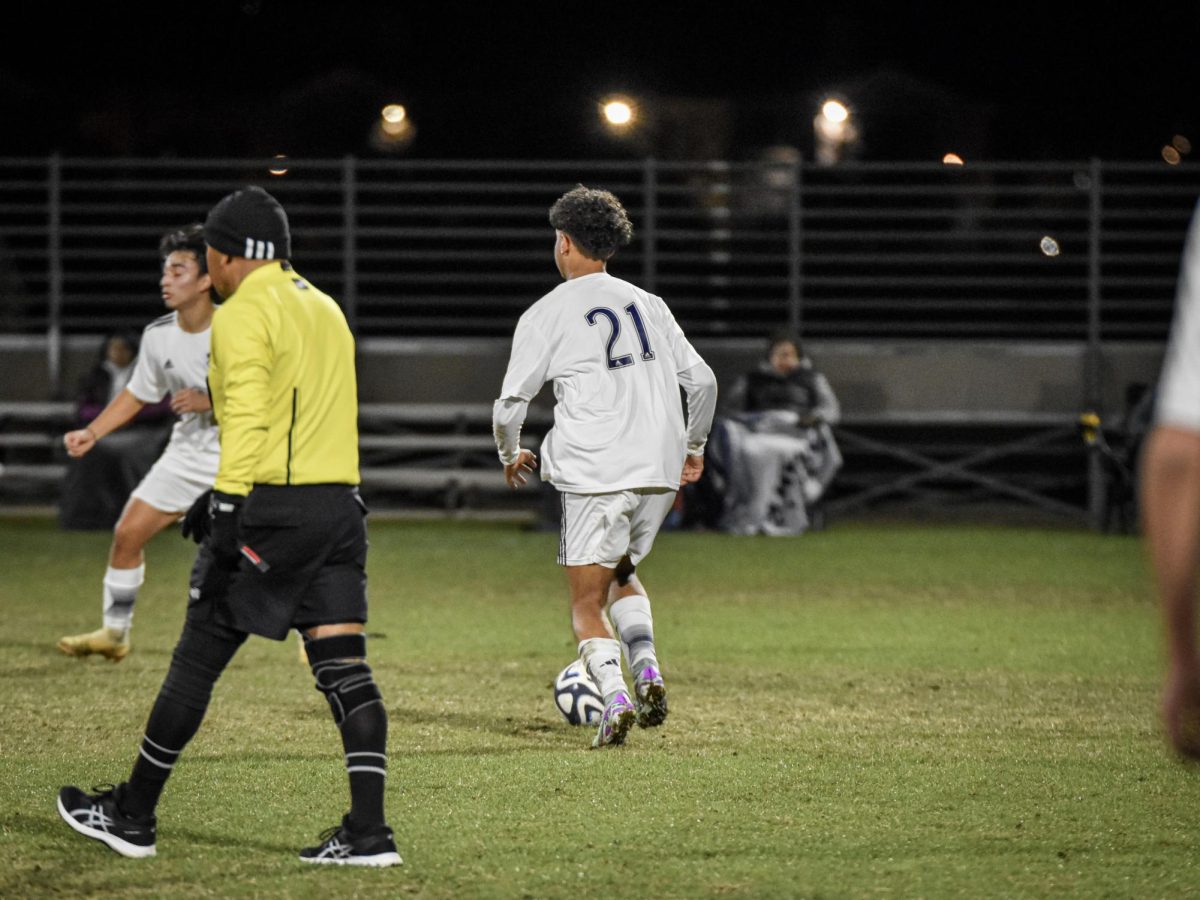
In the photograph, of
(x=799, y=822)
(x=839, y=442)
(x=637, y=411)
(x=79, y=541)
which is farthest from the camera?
(x=839, y=442)

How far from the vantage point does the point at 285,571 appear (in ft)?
16.4

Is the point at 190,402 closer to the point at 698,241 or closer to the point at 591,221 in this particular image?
the point at 591,221

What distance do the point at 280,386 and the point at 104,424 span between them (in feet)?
12.4

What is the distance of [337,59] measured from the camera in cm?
2208

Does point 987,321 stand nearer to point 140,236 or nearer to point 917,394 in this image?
point 917,394

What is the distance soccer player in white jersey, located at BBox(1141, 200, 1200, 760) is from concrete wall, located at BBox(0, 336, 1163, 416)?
52.6ft

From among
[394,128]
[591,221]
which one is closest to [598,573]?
[591,221]

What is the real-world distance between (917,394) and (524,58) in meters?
7.02

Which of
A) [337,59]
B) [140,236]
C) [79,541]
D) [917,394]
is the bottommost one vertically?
[79,541]

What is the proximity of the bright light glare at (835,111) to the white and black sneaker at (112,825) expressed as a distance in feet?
56.3

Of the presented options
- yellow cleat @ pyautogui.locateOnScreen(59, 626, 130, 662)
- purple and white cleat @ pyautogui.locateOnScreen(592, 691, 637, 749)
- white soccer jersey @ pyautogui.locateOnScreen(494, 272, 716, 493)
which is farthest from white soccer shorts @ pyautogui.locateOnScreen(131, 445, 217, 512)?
purple and white cleat @ pyautogui.locateOnScreen(592, 691, 637, 749)

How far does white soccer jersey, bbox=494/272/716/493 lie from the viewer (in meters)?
6.78

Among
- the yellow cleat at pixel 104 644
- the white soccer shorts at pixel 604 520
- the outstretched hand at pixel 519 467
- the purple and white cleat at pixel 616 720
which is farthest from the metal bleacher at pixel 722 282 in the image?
the purple and white cleat at pixel 616 720

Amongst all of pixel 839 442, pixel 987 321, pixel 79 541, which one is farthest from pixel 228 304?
pixel 987 321
